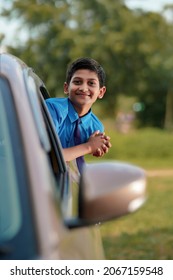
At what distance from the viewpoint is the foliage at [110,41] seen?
2195 cm

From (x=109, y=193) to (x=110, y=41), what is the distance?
22.9m

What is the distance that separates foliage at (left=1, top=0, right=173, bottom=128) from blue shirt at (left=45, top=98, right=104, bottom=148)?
60.4 ft

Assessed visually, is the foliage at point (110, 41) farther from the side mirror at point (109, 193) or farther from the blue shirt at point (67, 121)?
the side mirror at point (109, 193)

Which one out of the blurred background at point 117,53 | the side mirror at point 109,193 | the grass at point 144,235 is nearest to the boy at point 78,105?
the side mirror at point 109,193

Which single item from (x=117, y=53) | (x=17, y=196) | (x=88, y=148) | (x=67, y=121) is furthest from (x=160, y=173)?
(x=17, y=196)

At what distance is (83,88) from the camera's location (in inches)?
99.9

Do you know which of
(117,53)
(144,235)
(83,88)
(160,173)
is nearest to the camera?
(83,88)

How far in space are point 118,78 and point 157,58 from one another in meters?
3.39

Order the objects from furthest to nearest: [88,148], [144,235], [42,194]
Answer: [144,235] < [88,148] < [42,194]

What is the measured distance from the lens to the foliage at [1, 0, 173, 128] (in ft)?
72.0

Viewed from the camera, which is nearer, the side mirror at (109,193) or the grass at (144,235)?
the side mirror at (109,193)

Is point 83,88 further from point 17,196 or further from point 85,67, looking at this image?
point 17,196

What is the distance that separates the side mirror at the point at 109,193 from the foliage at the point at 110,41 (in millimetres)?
19567

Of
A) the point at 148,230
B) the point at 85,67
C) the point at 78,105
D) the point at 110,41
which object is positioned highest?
the point at 110,41
